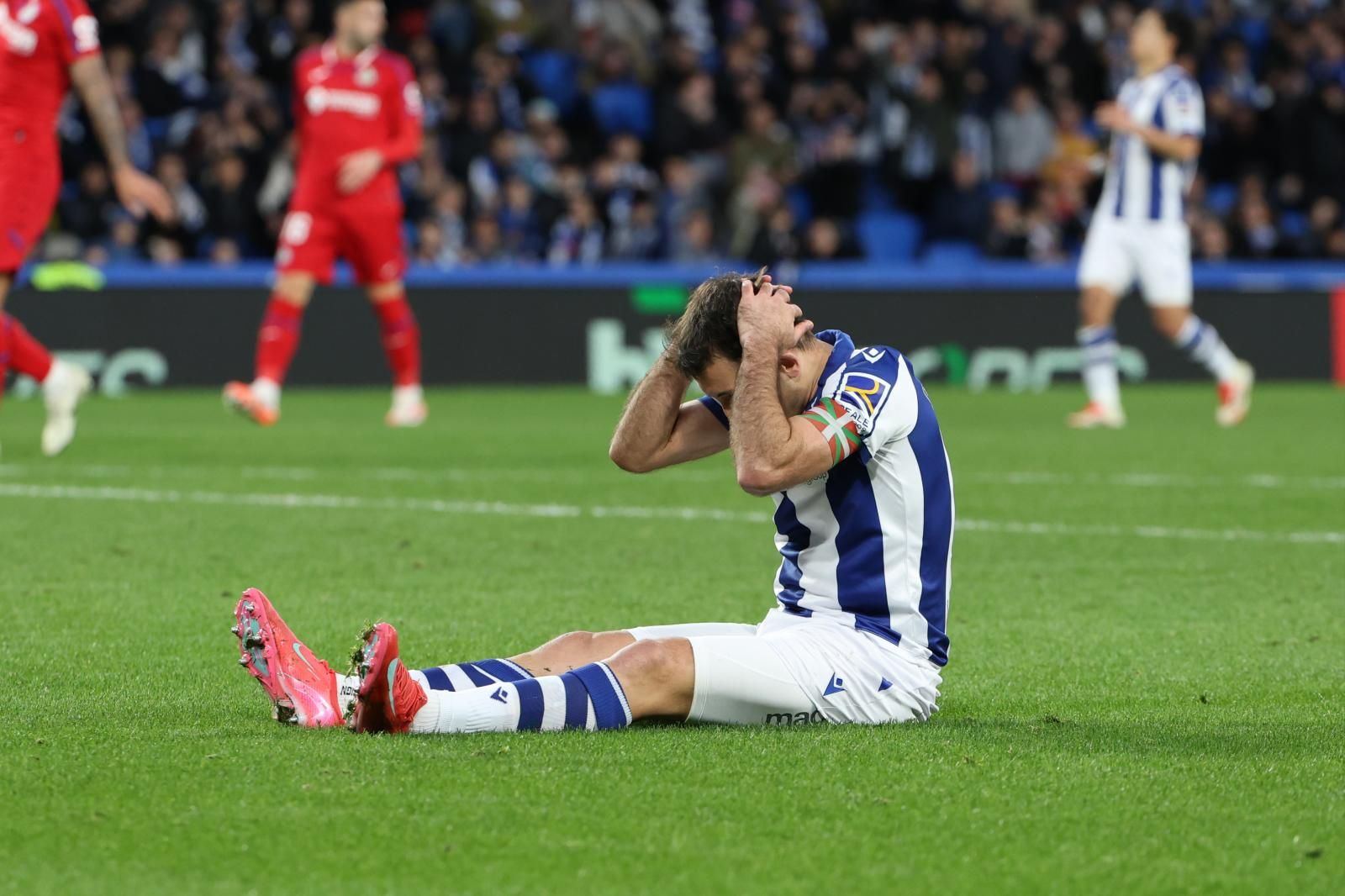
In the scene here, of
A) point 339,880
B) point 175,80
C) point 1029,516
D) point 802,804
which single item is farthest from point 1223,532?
point 175,80

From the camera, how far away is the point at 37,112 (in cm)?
1005

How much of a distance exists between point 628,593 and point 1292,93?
18.3 m

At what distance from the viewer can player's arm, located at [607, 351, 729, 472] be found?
490cm

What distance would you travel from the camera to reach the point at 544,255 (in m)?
19.5

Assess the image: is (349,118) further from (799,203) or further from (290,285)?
(799,203)

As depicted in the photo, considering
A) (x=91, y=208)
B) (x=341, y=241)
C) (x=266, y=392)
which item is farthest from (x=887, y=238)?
(x=266, y=392)

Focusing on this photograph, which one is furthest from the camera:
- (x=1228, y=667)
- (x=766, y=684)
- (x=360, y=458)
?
(x=360, y=458)

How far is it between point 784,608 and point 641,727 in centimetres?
44

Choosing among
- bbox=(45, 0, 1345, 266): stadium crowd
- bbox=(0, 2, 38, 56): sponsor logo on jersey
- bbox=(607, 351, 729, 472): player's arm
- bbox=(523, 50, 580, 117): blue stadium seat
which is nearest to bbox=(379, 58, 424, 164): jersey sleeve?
bbox=(0, 2, 38, 56): sponsor logo on jersey

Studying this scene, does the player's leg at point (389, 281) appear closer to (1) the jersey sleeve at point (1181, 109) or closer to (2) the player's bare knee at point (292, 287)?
(2) the player's bare knee at point (292, 287)

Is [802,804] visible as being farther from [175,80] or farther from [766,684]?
[175,80]

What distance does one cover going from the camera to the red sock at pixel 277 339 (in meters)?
12.8

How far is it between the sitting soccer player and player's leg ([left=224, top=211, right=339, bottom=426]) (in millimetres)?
8298

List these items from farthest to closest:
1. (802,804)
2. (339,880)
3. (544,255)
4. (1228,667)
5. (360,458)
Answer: (544,255) < (360,458) < (1228,667) < (802,804) < (339,880)
